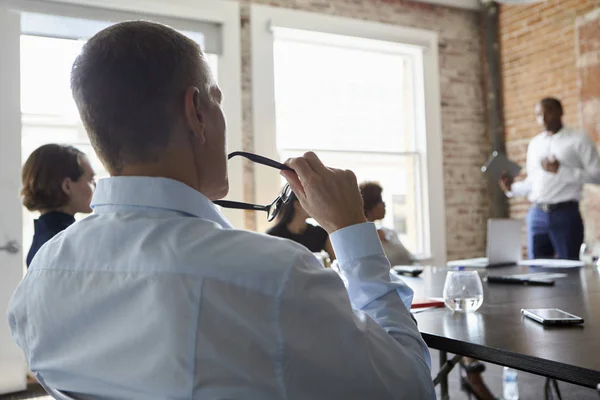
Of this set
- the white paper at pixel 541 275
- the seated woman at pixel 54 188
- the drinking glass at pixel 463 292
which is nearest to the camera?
the drinking glass at pixel 463 292

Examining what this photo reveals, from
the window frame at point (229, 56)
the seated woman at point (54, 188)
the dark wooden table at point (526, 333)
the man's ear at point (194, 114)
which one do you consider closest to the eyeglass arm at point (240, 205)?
the man's ear at point (194, 114)

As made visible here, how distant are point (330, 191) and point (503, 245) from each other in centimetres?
225

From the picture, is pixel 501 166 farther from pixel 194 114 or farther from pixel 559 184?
pixel 194 114

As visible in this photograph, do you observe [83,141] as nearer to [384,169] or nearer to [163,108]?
[384,169]

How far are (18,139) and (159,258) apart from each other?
3817mm

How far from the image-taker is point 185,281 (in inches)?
31.6

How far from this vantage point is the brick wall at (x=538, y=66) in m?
5.58

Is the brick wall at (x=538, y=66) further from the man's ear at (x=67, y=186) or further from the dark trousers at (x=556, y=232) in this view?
the man's ear at (x=67, y=186)

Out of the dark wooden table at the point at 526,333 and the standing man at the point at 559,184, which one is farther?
the standing man at the point at 559,184

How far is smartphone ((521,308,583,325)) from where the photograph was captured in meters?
1.42

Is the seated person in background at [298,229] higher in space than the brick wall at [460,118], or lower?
lower

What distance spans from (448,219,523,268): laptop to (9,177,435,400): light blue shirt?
85.3 inches

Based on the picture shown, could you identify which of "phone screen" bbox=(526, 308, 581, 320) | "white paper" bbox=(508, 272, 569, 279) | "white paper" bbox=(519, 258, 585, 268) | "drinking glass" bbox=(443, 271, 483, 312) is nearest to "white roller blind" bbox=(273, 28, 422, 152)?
"white paper" bbox=(519, 258, 585, 268)

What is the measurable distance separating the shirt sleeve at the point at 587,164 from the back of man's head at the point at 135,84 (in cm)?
458
